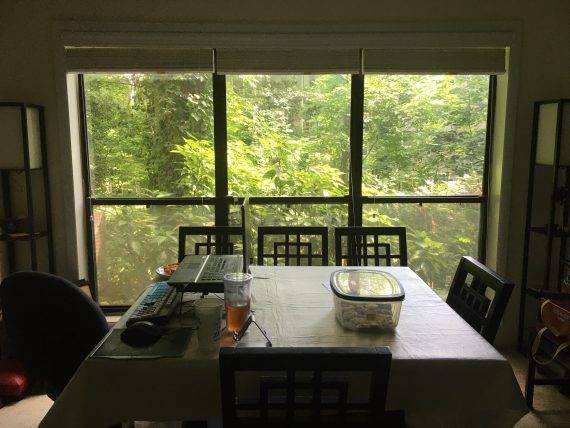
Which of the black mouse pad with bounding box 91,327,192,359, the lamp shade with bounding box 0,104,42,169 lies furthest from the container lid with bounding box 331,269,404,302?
the lamp shade with bounding box 0,104,42,169

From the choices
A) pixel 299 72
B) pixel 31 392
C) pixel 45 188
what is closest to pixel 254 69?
pixel 299 72

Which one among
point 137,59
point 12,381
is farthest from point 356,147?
point 12,381

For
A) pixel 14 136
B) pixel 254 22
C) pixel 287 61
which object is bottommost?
pixel 14 136

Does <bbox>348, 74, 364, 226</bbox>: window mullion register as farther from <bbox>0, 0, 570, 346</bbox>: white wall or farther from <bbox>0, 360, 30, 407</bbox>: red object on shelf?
<bbox>0, 360, 30, 407</bbox>: red object on shelf

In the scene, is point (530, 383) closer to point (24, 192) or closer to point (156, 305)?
point (156, 305)

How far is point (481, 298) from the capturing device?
1818 millimetres

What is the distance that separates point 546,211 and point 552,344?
1081 mm

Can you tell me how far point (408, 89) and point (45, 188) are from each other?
2.46 metres

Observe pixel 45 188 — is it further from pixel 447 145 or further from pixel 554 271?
pixel 554 271

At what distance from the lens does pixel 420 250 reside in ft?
10.8

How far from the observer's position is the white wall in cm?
284

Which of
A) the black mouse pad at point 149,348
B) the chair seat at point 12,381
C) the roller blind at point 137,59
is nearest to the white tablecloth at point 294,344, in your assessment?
the black mouse pad at point 149,348

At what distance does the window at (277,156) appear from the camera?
10.2 feet

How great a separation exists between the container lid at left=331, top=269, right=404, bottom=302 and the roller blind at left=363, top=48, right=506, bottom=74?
162 centimetres
